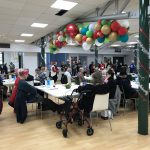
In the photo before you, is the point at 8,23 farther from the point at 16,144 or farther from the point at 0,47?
the point at 0,47

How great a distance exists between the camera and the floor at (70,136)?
3277mm

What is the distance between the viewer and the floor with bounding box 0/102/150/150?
3.28m

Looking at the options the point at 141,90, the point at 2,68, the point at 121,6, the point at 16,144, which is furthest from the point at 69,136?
the point at 2,68

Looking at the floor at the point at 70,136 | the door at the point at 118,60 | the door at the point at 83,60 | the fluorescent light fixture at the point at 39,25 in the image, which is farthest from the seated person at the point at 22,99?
the door at the point at 118,60

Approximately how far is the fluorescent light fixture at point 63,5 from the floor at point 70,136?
2.91m

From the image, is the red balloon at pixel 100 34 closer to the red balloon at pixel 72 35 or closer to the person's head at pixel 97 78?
the red balloon at pixel 72 35

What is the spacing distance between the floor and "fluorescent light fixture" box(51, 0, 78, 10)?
291cm

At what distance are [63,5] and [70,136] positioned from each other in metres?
3.37

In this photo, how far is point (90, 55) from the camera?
18438mm

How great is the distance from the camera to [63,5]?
5312 mm

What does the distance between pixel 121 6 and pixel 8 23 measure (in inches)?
173

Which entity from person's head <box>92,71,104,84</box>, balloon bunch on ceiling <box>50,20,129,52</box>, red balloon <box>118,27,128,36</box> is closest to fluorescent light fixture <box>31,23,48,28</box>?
balloon bunch on ceiling <box>50,20,129,52</box>

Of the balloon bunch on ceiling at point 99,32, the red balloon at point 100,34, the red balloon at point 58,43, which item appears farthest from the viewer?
the red balloon at point 58,43

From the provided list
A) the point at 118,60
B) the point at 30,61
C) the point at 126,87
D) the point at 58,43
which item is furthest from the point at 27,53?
the point at 126,87
